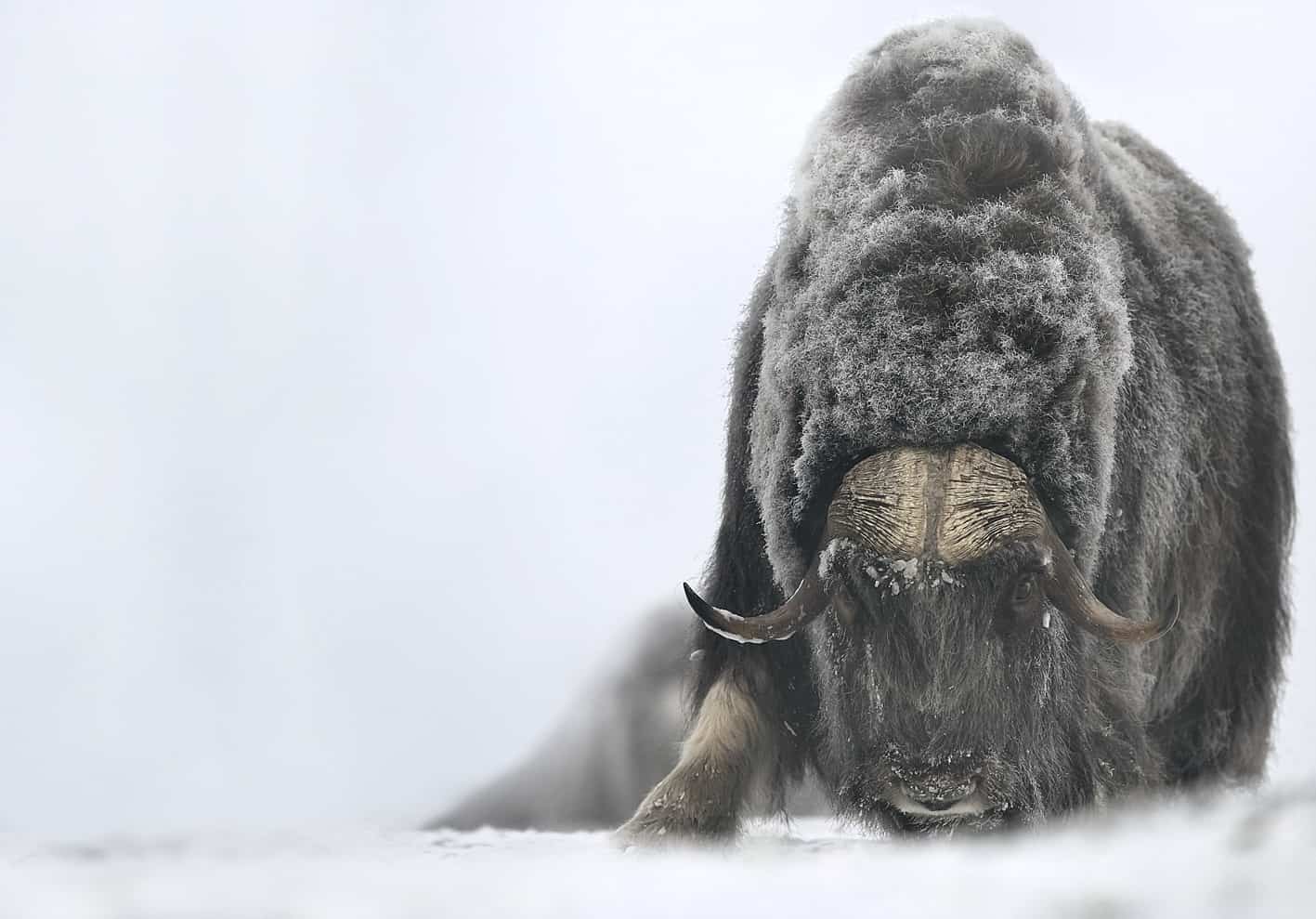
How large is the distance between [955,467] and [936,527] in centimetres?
13

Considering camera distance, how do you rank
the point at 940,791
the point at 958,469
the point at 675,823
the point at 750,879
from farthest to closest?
the point at 675,823 < the point at 958,469 < the point at 940,791 < the point at 750,879

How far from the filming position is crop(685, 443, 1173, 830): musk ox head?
254 cm

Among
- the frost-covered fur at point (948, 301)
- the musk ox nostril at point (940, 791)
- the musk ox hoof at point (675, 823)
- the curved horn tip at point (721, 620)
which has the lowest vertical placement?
the musk ox hoof at point (675, 823)

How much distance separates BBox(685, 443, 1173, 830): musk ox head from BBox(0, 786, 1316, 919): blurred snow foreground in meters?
1.25

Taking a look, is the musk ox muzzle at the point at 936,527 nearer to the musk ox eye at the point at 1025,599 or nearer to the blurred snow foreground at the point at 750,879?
the musk ox eye at the point at 1025,599

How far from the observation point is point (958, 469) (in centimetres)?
261

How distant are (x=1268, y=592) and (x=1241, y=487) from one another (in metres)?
0.38

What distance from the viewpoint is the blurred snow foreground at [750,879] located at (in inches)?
33.5

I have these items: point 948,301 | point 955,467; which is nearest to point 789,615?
point 955,467

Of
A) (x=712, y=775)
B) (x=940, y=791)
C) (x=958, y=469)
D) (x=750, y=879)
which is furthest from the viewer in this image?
(x=712, y=775)

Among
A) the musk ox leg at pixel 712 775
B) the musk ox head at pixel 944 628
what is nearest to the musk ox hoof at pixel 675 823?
the musk ox leg at pixel 712 775

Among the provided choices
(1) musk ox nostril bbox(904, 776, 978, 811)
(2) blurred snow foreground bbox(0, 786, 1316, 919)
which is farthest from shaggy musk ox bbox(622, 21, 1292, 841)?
(2) blurred snow foreground bbox(0, 786, 1316, 919)

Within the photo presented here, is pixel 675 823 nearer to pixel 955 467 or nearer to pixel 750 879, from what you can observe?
pixel 955 467

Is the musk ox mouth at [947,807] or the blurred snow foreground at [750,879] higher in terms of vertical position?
the blurred snow foreground at [750,879]
